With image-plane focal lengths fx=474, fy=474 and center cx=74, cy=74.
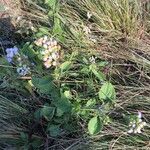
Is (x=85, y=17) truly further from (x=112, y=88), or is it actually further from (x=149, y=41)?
(x=112, y=88)

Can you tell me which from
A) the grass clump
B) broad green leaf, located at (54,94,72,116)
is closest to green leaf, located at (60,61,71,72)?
the grass clump

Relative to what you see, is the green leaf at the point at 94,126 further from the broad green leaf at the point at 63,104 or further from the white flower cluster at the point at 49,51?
the white flower cluster at the point at 49,51

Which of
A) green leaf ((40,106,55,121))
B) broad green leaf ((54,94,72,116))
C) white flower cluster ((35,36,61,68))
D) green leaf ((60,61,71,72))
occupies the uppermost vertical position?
white flower cluster ((35,36,61,68))

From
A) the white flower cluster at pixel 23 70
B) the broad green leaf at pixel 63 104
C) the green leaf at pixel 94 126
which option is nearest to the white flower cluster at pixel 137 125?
the green leaf at pixel 94 126

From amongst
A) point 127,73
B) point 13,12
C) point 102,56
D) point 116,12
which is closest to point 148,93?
point 127,73

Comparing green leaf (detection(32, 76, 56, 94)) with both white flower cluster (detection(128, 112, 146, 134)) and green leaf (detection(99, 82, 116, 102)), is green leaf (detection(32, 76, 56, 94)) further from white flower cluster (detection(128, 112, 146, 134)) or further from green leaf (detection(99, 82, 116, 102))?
white flower cluster (detection(128, 112, 146, 134))

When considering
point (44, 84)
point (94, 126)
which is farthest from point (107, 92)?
point (44, 84)
